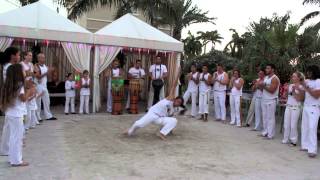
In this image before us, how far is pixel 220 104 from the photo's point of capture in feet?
44.3

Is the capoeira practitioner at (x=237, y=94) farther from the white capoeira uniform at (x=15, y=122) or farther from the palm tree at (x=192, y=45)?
the palm tree at (x=192, y=45)

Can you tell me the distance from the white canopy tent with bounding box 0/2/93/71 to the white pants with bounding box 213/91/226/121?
417 cm

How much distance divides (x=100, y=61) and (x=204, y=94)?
11.4ft

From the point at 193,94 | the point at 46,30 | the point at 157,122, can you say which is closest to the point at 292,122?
the point at 157,122

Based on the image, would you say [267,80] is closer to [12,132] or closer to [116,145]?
[116,145]

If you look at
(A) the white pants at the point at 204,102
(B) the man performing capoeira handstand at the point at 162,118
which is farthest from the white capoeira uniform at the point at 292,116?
(A) the white pants at the point at 204,102

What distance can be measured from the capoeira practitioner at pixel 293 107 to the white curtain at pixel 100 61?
6.43 meters

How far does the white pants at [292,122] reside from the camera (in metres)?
9.84

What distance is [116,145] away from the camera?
30.2ft

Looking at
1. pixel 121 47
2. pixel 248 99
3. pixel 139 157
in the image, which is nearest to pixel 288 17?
pixel 248 99

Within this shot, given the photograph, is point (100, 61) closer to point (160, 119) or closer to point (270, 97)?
point (160, 119)

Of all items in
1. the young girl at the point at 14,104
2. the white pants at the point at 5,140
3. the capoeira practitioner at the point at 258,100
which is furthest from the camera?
the capoeira practitioner at the point at 258,100

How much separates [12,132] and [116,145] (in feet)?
8.64

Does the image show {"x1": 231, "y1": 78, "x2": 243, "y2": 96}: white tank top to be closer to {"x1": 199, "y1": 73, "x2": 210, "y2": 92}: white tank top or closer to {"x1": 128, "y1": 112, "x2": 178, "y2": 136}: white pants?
{"x1": 199, "y1": 73, "x2": 210, "y2": 92}: white tank top
